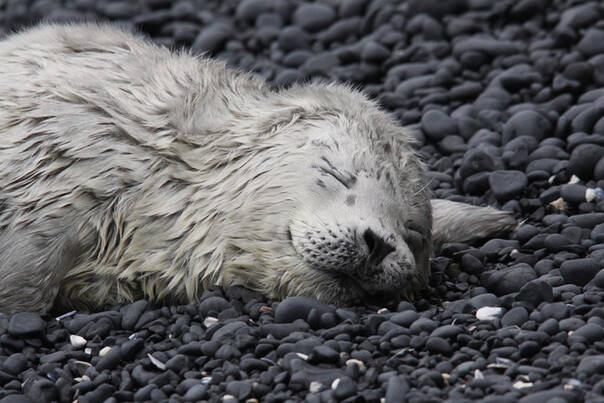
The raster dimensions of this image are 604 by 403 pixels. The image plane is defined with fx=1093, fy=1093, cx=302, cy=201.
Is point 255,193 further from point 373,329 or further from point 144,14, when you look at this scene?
point 144,14

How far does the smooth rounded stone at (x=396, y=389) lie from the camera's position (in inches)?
176

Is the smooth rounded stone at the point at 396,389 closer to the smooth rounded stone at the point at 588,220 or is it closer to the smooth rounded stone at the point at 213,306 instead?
the smooth rounded stone at the point at 213,306

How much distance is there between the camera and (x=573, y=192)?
6.63 meters

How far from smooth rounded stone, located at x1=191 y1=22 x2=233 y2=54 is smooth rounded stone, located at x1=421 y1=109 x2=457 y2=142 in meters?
2.38

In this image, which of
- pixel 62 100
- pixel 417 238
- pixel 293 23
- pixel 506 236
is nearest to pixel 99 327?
pixel 62 100

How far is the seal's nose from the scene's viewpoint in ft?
17.6

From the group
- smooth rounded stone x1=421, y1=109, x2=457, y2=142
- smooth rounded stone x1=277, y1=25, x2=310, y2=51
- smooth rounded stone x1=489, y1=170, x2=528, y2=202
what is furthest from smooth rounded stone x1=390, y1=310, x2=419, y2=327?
smooth rounded stone x1=277, y1=25, x2=310, y2=51

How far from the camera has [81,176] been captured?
18.7 feet

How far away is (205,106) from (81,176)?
88cm

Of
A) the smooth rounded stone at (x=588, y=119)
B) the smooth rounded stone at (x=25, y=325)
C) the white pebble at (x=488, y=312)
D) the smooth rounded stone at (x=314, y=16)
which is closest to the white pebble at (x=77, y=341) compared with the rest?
the smooth rounded stone at (x=25, y=325)

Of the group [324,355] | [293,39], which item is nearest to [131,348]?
[324,355]

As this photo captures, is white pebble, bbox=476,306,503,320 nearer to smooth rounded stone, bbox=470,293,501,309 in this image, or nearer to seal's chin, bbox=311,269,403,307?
smooth rounded stone, bbox=470,293,501,309

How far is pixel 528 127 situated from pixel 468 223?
134cm

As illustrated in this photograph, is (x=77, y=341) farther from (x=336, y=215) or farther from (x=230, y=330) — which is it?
(x=336, y=215)
